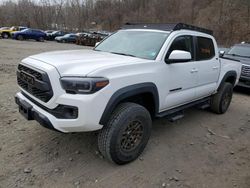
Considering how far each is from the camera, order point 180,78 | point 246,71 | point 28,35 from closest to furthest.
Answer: point 180,78 → point 246,71 → point 28,35

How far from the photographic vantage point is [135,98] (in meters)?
3.44

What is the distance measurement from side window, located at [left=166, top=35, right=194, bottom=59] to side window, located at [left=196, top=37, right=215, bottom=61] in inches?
9.4

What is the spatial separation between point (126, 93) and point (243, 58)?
22.9 feet

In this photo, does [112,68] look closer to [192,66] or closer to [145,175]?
[145,175]

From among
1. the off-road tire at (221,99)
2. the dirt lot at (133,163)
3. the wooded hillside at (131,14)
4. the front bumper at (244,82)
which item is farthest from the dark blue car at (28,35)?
the off-road tire at (221,99)

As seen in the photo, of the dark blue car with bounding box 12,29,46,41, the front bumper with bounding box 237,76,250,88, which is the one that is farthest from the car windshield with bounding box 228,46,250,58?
the dark blue car with bounding box 12,29,46,41

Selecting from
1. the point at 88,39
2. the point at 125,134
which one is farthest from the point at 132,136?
the point at 88,39

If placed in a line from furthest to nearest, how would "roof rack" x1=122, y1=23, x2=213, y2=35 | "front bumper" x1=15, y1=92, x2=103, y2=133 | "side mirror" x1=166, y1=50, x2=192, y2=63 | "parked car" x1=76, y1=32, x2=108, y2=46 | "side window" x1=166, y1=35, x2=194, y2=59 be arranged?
"parked car" x1=76, y1=32, x2=108, y2=46
"roof rack" x1=122, y1=23, x2=213, y2=35
"side window" x1=166, y1=35, x2=194, y2=59
"side mirror" x1=166, y1=50, x2=192, y2=63
"front bumper" x1=15, y1=92, x2=103, y2=133

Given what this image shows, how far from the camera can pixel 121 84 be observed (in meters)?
2.91

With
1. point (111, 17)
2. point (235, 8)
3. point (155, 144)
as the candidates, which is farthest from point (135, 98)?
point (111, 17)

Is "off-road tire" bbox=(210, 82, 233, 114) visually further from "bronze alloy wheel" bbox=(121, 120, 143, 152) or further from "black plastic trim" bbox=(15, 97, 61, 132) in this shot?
"black plastic trim" bbox=(15, 97, 61, 132)

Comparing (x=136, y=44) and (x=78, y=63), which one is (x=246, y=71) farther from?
(x=78, y=63)

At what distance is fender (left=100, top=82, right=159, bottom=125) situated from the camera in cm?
281

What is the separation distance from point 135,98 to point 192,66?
52.6 inches
